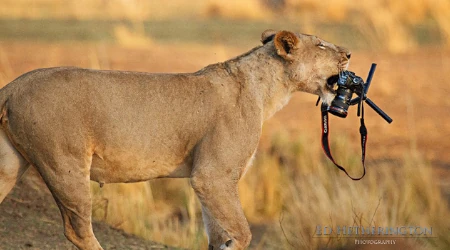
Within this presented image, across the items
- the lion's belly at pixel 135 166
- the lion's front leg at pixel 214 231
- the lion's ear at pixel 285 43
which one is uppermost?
the lion's ear at pixel 285 43

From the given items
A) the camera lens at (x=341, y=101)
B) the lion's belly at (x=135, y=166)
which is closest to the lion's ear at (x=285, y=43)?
the camera lens at (x=341, y=101)

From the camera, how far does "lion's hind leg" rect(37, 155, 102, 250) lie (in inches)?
266

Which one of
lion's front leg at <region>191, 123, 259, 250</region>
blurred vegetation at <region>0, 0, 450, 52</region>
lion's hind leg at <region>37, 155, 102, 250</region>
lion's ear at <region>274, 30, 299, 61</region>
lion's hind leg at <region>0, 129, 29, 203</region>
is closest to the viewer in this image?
lion's hind leg at <region>37, 155, 102, 250</region>

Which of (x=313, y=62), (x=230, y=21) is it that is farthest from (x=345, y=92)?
→ (x=230, y=21)

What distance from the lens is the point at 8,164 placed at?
276 inches

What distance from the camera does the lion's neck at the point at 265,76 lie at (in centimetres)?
750

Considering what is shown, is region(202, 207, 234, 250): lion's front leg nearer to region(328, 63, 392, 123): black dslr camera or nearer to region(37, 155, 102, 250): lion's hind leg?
region(37, 155, 102, 250): lion's hind leg

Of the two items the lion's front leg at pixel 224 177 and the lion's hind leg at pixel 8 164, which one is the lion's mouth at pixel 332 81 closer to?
the lion's front leg at pixel 224 177

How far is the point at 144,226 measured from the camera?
33.8 ft

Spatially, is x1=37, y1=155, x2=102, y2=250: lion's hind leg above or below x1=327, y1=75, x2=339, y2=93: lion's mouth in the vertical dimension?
below

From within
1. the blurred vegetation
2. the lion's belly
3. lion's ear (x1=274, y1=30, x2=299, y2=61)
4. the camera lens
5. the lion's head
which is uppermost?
lion's ear (x1=274, y1=30, x2=299, y2=61)

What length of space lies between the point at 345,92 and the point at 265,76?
1.99 feet

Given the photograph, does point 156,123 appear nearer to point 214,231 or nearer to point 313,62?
point 214,231

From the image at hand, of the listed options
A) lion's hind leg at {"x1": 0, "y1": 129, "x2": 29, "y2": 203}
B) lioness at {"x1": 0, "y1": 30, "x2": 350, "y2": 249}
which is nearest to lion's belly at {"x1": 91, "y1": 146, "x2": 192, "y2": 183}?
lioness at {"x1": 0, "y1": 30, "x2": 350, "y2": 249}
